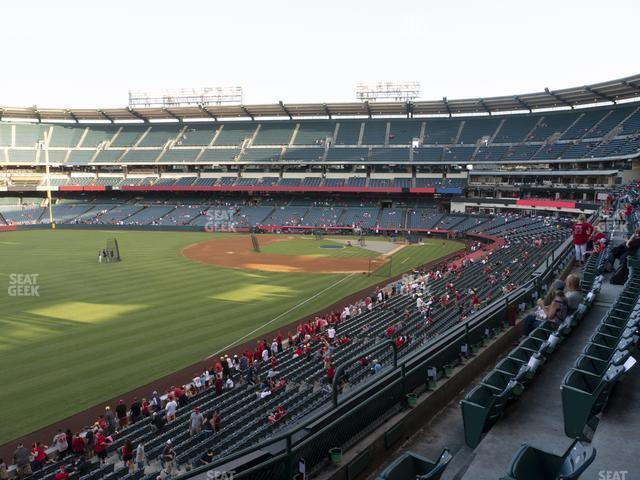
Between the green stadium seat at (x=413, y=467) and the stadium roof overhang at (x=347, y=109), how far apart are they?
6914 centimetres

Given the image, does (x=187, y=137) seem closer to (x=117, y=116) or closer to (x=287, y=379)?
(x=117, y=116)

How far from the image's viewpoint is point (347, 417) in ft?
21.8

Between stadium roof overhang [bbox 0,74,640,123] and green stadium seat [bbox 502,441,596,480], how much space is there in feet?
225

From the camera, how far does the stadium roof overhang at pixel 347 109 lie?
216ft

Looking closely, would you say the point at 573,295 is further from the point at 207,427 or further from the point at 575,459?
the point at 207,427

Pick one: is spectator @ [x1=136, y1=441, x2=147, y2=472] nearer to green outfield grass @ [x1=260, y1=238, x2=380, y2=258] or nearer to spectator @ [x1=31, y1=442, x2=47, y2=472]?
spectator @ [x1=31, y1=442, x2=47, y2=472]

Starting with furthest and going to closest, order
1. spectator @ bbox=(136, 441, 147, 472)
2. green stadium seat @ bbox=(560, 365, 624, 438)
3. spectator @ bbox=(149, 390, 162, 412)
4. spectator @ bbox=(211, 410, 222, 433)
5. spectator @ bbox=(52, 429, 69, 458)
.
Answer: spectator @ bbox=(149, 390, 162, 412) < spectator @ bbox=(211, 410, 222, 433) < spectator @ bbox=(52, 429, 69, 458) < spectator @ bbox=(136, 441, 147, 472) < green stadium seat @ bbox=(560, 365, 624, 438)

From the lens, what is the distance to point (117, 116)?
9175cm

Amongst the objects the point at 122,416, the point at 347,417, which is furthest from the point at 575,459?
the point at 122,416

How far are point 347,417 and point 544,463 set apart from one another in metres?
2.75

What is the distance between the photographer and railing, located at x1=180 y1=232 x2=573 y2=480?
568cm

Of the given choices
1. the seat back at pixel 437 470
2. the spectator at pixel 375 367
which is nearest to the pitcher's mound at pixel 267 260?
the spectator at pixel 375 367

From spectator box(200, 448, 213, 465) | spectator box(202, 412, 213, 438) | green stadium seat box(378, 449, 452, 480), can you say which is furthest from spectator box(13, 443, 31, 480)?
green stadium seat box(378, 449, 452, 480)

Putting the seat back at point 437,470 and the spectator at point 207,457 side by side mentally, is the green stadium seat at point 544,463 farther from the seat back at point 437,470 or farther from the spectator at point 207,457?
the spectator at point 207,457
